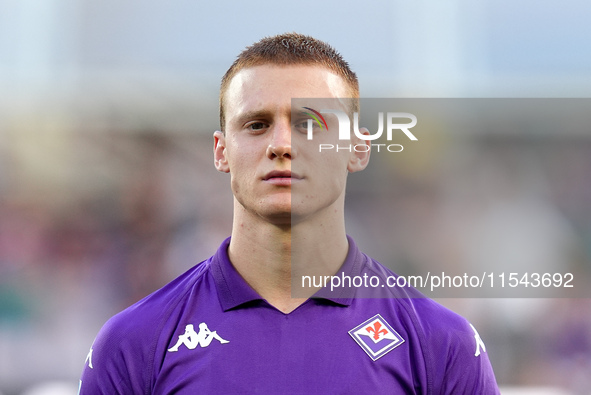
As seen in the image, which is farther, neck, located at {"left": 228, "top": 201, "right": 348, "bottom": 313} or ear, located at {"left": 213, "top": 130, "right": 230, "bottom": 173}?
ear, located at {"left": 213, "top": 130, "right": 230, "bottom": 173}

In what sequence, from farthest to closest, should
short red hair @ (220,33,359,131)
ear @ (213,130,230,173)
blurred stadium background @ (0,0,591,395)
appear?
1. blurred stadium background @ (0,0,591,395)
2. ear @ (213,130,230,173)
3. short red hair @ (220,33,359,131)

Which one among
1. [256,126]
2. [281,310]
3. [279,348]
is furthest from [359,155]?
[279,348]

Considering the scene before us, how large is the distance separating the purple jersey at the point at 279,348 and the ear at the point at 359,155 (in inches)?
18.3

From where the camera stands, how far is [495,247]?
4.45 metres

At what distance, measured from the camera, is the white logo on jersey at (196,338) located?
202 cm

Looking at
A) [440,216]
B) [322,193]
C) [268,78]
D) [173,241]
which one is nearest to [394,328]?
[322,193]

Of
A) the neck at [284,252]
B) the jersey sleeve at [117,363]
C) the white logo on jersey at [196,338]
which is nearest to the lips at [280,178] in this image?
the neck at [284,252]

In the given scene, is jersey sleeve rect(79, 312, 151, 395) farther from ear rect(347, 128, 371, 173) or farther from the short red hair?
ear rect(347, 128, 371, 173)

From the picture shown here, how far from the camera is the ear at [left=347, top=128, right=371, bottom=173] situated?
231 cm

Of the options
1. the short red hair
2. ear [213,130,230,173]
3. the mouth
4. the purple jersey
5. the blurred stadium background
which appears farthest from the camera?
the blurred stadium background

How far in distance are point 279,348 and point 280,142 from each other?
0.64m

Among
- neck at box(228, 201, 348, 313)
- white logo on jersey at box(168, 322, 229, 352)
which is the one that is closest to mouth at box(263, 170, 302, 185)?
neck at box(228, 201, 348, 313)

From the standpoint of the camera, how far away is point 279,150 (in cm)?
206

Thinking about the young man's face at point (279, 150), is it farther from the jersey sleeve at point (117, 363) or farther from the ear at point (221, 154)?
the jersey sleeve at point (117, 363)
